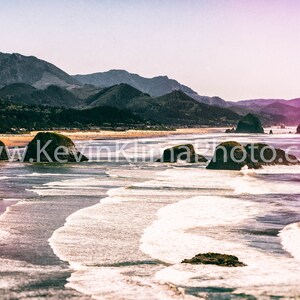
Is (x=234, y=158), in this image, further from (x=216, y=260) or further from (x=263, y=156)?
(x=216, y=260)

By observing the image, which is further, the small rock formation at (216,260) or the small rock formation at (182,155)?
the small rock formation at (182,155)

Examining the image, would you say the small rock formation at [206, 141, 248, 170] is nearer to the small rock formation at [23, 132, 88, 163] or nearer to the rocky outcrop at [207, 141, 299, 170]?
the rocky outcrop at [207, 141, 299, 170]

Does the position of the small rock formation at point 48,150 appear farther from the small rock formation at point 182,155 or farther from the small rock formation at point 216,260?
the small rock formation at point 216,260

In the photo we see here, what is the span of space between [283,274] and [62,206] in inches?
502

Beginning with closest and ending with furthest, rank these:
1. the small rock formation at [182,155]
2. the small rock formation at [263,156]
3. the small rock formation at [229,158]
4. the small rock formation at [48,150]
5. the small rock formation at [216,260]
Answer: the small rock formation at [216,260], the small rock formation at [229,158], the small rock formation at [263,156], the small rock formation at [48,150], the small rock formation at [182,155]

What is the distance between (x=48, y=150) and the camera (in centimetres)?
5459

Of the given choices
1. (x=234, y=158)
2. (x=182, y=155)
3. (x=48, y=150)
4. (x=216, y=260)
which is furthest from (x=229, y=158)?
(x=216, y=260)

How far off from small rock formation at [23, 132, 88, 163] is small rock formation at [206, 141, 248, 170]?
1414 cm

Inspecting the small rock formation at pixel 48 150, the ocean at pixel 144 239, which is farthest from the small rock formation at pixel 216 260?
the small rock formation at pixel 48 150

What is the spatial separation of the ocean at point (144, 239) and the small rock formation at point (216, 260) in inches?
12.0

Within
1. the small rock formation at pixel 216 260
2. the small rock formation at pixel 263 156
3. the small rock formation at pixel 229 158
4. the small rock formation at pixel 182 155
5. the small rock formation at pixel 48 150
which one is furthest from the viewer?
the small rock formation at pixel 182 155

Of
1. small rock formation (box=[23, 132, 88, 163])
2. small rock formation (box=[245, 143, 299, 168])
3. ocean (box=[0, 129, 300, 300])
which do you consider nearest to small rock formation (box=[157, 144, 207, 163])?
→ small rock formation (box=[245, 143, 299, 168])

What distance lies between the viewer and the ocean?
1305 centimetres

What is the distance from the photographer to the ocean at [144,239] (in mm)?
13047
